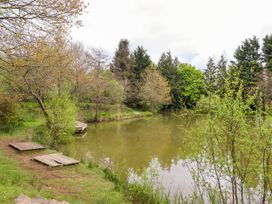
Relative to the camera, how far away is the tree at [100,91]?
2273cm

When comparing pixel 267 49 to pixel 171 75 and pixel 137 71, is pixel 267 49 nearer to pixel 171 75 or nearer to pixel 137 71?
pixel 171 75

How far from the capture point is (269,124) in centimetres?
438

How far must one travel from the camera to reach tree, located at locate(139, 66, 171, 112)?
3106cm

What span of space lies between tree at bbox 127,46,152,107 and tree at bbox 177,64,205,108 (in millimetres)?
6087

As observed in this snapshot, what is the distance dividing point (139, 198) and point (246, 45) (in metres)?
34.3

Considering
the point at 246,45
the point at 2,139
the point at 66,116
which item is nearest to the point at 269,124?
the point at 66,116

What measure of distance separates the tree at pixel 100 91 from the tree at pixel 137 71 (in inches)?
296

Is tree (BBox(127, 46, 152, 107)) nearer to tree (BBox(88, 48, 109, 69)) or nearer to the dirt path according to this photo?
tree (BBox(88, 48, 109, 69))

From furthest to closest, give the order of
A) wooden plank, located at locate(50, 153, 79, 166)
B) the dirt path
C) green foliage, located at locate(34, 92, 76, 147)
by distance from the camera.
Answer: green foliage, located at locate(34, 92, 76, 147) → wooden plank, located at locate(50, 153, 79, 166) → the dirt path

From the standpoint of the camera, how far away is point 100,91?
23.2m

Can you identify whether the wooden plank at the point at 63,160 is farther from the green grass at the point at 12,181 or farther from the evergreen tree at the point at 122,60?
the evergreen tree at the point at 122,60

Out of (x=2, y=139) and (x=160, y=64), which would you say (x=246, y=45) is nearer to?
(x=160, y=64)

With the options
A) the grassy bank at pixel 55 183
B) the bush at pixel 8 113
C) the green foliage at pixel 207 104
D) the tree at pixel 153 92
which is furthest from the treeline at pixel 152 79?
the green foliage at pixel 207 104

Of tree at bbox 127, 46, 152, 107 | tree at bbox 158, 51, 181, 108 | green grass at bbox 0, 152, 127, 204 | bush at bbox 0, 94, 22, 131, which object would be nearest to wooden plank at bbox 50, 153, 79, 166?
green grass at bbox 0, 152, 127, 204
